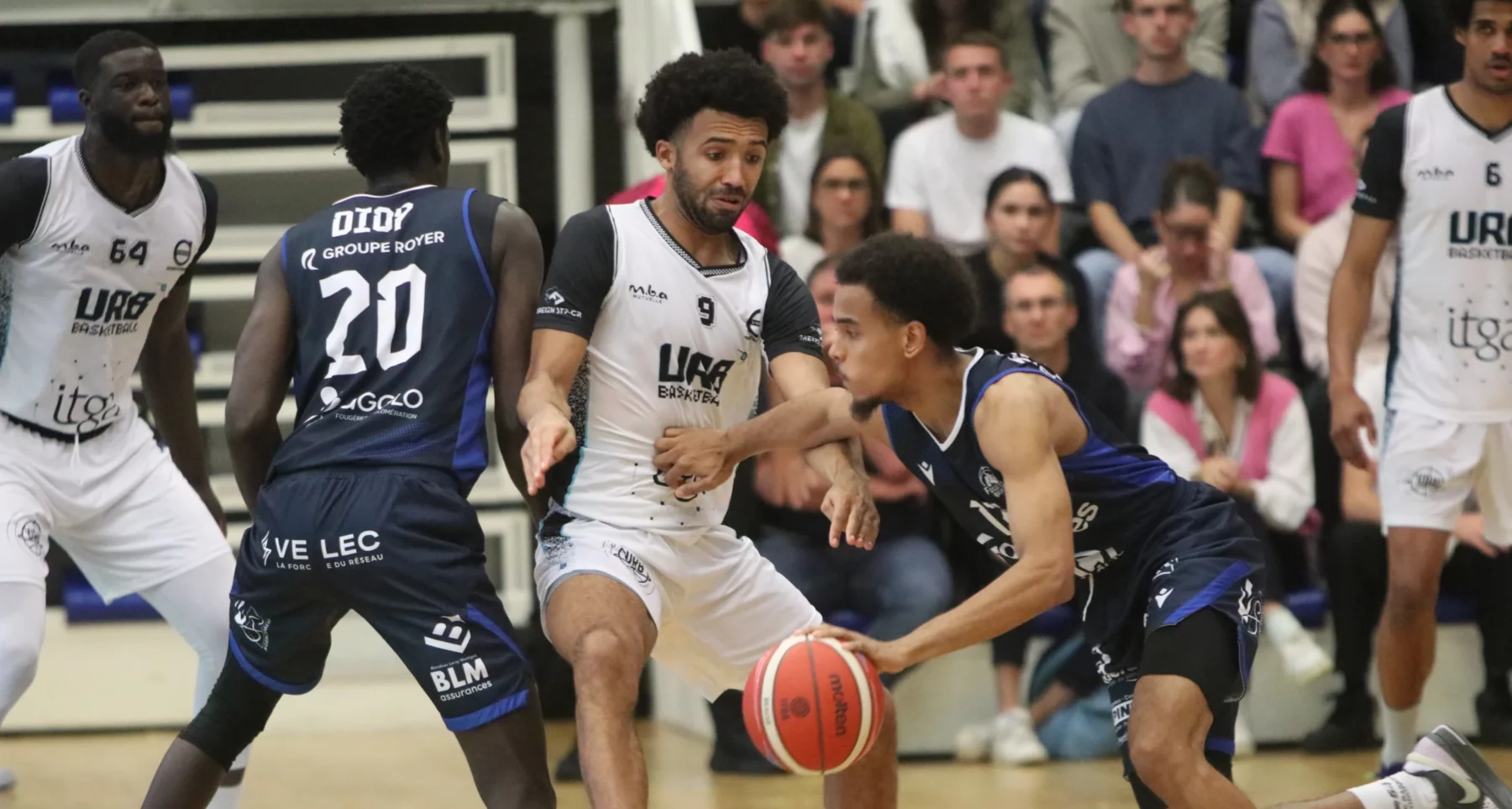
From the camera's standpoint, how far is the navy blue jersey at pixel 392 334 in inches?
166

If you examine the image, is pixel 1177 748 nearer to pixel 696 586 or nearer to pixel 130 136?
pixel 696 586

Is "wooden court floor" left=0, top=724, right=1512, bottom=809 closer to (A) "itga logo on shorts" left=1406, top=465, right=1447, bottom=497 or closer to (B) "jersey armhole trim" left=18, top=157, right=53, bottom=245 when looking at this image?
(A) "itga logo on shorts" left=1406, top=465, right=1447, bottom=497

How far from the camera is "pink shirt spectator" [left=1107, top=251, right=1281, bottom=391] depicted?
300 inches

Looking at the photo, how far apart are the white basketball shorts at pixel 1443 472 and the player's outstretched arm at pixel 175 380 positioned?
3493 millimetres

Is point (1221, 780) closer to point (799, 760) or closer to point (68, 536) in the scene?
point (799, 760)

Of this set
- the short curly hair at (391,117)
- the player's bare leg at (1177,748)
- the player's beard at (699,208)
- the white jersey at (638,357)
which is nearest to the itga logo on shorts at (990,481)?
the player's bare leg at (1177,748)

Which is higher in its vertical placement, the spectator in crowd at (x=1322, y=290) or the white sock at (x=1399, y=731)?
the spectator in crowd at (x=1322, y=290)

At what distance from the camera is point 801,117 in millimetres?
8078

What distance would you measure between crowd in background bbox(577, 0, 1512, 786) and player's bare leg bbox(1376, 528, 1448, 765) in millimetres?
1040

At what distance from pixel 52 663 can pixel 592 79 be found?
3.58m

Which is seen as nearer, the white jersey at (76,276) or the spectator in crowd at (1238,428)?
the white jersey at (76,276)

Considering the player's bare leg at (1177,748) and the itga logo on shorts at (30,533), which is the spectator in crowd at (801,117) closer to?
the itga logo on shorts at (30,533)

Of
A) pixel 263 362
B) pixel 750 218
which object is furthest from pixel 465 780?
pixel 263 362

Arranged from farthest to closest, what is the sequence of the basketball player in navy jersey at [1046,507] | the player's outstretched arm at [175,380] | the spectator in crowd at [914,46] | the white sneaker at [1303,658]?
the spectator in crowd at [914,46], the white sneaker at [1303,658], the player's outstretched arm at [175,380], the basketball player in navy jersey at [1046,507]
